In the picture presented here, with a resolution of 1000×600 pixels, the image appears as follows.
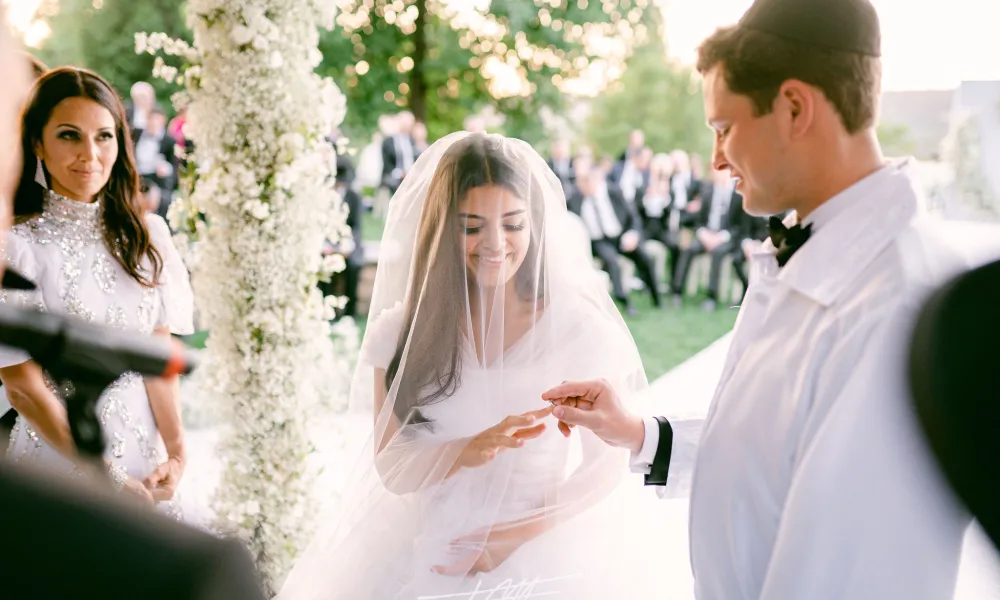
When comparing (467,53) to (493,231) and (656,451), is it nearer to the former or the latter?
(493,231)

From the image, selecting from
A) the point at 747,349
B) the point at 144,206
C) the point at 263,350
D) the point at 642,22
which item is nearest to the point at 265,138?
the point at 144,206

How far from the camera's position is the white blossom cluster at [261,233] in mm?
2863

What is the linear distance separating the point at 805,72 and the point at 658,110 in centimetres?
2733

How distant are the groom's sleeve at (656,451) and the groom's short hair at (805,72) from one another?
0.73m

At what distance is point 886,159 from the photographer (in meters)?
1.26

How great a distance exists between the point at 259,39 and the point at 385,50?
1159 cm

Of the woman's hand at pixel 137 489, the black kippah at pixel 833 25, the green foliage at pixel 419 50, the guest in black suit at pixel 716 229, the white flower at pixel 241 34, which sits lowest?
the guest in black suit at pixel 716 229

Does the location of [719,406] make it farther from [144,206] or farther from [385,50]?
[385,50]

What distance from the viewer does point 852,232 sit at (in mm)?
1165

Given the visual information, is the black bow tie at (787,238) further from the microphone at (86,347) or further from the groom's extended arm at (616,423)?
the microphone at (86,347)

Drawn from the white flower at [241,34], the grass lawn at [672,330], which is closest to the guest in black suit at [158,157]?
the grass lawn at [672,330]

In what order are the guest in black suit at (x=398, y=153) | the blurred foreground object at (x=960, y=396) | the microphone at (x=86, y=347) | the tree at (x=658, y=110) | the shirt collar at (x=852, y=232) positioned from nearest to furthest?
the blurred foreground object at (x=960, y=396) → the microphone at (x=86, y=347) → the shirt collar at (x=852, y=232) → the guest in black suit at (x=398, y=153) → the tree at (x=658, y=110)

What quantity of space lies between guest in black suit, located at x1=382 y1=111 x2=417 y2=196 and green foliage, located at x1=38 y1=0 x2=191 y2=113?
156 inches

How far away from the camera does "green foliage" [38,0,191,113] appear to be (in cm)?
1148
